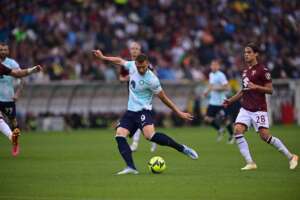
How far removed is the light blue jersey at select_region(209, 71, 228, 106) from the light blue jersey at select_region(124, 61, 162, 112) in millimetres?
10983

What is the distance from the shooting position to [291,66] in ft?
127

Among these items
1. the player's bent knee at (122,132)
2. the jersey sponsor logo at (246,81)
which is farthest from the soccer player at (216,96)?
the player's bent knee at (122,132)

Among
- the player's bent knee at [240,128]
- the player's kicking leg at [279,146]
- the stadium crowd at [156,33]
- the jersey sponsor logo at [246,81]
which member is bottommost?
the player's kicking leg at [279,146]

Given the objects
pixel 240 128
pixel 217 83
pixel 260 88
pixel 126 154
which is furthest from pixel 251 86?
pixel 217 83

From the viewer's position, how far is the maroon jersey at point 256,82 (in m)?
17.0

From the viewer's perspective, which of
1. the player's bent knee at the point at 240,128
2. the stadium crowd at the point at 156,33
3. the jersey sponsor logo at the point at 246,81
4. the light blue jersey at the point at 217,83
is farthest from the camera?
the stadium crowd at the point at 156,33

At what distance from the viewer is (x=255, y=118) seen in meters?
17.1

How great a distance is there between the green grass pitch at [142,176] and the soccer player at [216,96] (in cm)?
248

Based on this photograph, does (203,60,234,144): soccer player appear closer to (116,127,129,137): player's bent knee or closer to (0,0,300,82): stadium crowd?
(0,0,300,82): stadium crowd

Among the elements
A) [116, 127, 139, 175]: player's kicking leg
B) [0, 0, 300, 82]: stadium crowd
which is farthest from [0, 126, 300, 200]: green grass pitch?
[0, 0, 300, 82]: stadium crowd

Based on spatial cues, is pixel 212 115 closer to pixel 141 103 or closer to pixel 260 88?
pixel 260 88

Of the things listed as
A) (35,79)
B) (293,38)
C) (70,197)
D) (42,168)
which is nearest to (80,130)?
(35,79)

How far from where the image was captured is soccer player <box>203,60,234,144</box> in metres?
27.3

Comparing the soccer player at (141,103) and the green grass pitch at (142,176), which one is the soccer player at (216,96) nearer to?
the green grass pitch at (142,176)
